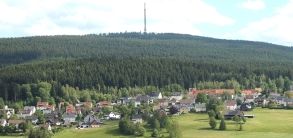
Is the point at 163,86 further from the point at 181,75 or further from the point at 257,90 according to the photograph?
the point at 257,90

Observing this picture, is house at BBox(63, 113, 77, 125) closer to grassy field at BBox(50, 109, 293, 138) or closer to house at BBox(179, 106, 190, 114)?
grassy field at BBox(50, 109, 293, 138)

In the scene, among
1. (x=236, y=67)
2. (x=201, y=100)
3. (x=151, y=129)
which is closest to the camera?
(x=151, y=129)

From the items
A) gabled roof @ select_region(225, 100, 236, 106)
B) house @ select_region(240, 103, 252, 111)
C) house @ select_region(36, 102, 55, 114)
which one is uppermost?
gabled roof @ select_region(225, 100, 236, 106)

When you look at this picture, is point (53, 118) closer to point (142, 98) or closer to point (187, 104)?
point (187, 104)

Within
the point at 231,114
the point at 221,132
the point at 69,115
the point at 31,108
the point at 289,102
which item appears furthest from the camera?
the point at 289,102

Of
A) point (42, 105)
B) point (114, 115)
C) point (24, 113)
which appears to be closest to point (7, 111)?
point (24, 113)

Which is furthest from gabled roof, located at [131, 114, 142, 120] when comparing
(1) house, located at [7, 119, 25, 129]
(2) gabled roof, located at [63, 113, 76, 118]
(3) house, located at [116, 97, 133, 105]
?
(3) house, located at [116, 97, 133, 105]

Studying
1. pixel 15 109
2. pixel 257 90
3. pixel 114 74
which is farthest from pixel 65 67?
pixel 257 90
